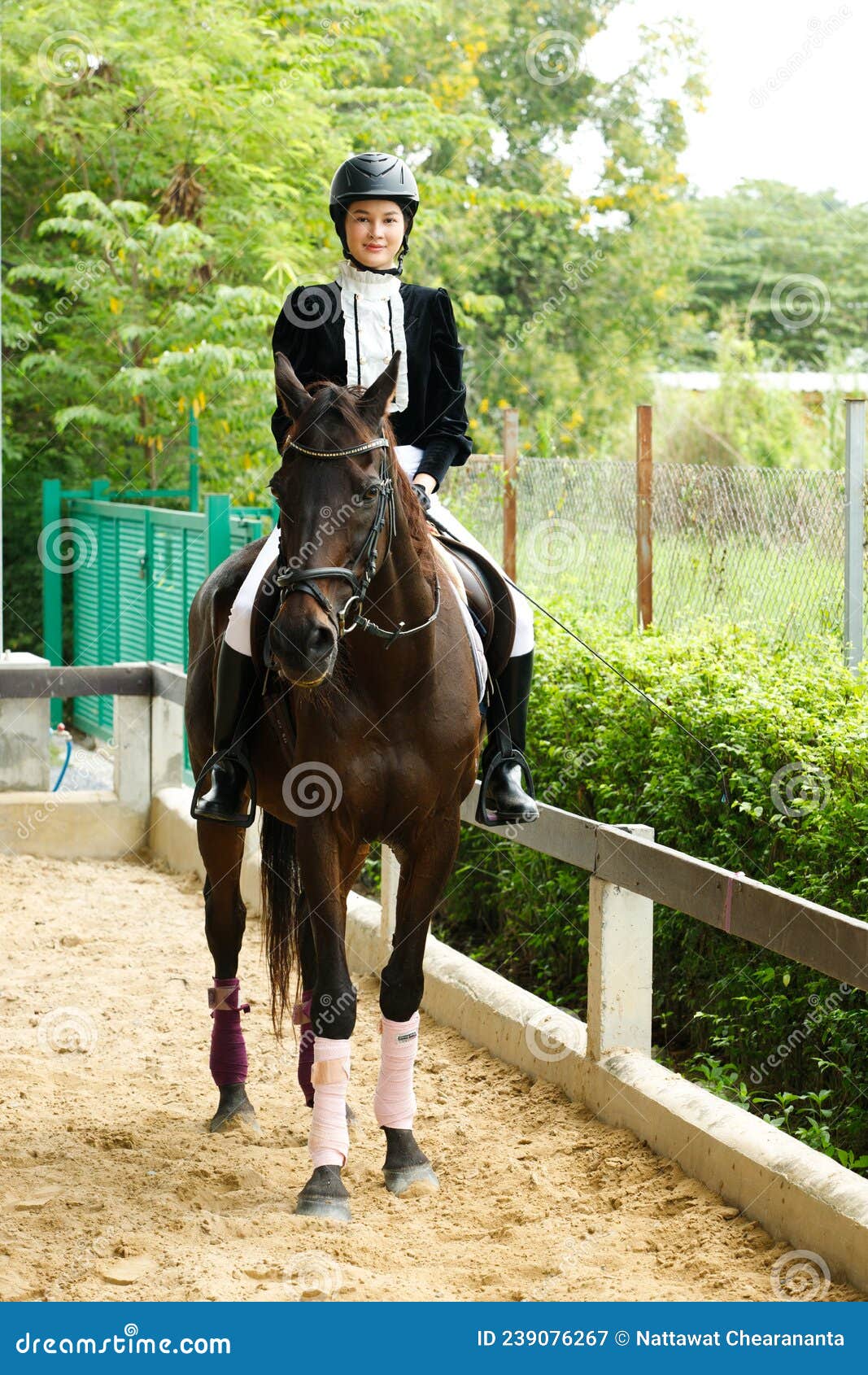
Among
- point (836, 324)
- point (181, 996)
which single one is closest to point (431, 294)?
point (181, 996)

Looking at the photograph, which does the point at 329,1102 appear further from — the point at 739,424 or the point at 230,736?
the point at 739,424

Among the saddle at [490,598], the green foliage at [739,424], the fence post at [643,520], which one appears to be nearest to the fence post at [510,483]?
the fence post at [643,520]

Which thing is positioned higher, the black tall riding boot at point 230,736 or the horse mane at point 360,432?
the horse mane at point 360,432

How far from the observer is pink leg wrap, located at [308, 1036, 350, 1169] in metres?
4.29

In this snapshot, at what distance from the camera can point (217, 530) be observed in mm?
10094

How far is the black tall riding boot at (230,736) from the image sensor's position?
477cm

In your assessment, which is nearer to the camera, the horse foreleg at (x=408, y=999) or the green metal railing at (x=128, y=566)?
the horse foreleg at (x=408, y=999)

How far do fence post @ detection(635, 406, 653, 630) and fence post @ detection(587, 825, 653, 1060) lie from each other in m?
3.59

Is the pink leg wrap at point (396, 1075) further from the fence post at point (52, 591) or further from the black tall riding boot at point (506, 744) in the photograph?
the fence post at point (52, 591)

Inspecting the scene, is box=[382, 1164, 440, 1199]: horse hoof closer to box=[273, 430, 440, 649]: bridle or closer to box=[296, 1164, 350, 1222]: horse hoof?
box=[296, 1164, 350, 1222]: horse hoof

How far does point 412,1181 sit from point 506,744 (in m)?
1.43

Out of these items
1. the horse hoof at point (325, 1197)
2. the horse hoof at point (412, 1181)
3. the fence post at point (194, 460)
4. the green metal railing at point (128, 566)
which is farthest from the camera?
the fence post at point (194, 460)

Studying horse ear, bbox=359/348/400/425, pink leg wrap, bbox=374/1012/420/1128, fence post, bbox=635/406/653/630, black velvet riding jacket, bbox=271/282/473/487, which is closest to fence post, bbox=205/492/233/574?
fence post, bbox=635/406/653/630

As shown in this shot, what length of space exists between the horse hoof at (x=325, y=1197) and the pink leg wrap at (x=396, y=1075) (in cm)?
31
